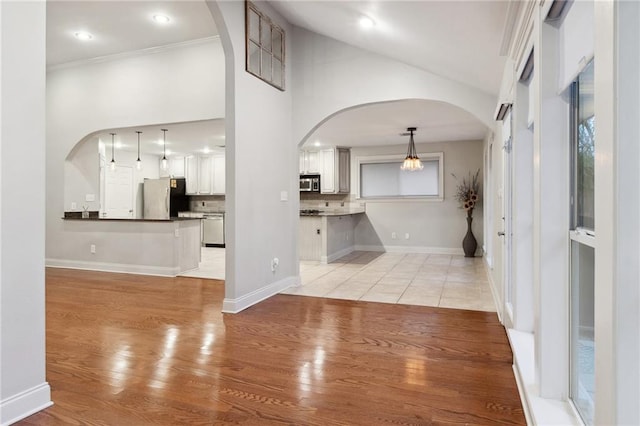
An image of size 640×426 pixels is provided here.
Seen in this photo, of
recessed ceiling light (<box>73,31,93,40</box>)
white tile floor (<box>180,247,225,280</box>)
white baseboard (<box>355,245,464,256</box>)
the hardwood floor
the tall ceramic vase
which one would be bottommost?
the hardwood floor

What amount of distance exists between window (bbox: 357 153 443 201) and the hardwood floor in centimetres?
510

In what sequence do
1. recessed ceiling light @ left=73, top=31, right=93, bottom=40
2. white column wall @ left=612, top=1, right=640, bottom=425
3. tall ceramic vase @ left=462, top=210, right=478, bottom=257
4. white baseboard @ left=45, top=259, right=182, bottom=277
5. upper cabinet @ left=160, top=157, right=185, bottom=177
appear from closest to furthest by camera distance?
white column wall @ left=612, top=1, right=640, bottom=425 < recessed ceiling light @ left=73, top=31, right=93, bottom=40 < white baseboard @ left=45, top=259, right=182, bottom=277 < tall ceramic vase @ left=462, top=210, right=478, bottom=257 < upper cabinet @ left=160, top=157, right=185, bottom=177

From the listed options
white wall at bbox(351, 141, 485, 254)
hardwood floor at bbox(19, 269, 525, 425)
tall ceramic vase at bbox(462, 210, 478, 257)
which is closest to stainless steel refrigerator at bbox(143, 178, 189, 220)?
white wall at bbox(351, 141, 485, 254)

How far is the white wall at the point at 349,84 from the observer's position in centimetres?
410

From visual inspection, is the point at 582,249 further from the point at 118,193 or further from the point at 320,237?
the point at 118,193

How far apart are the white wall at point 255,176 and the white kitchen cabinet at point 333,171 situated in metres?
3.99

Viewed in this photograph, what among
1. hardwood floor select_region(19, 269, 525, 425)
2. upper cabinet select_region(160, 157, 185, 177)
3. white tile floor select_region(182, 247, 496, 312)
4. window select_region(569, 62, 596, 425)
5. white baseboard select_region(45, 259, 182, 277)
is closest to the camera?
window select_region(569, 62, 596, 425)

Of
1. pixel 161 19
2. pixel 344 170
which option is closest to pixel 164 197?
pixel 344 170

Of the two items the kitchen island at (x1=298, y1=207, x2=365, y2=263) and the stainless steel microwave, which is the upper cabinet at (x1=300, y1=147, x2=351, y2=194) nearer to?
the stainless steel microwave

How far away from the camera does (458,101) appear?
409cm

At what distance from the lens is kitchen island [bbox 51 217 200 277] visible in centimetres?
559

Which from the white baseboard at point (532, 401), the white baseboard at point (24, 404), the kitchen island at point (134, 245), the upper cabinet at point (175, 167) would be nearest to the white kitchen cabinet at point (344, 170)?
the kitchen island at point (134, 245)

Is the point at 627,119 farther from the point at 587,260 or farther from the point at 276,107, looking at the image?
the point at 276,107

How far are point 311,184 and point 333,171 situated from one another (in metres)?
0.59
